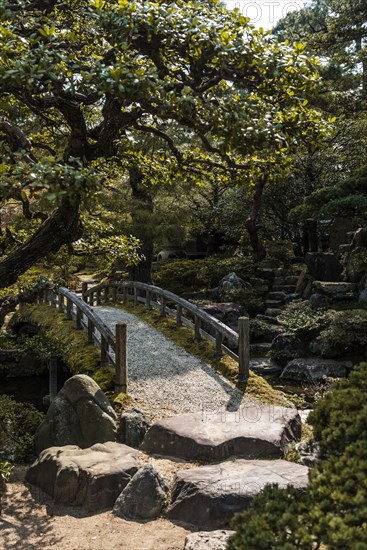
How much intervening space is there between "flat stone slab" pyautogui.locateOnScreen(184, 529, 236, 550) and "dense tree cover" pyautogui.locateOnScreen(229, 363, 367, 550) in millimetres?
1234

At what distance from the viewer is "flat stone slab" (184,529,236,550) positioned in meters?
5.54

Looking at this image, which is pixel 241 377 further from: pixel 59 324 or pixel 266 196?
pixel 266 196

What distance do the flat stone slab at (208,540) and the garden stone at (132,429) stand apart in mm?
3076

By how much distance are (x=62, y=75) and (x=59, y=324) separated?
36.9ft

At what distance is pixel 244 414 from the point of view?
9297 millimetres

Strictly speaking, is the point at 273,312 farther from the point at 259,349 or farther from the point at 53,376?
the point at 53,376

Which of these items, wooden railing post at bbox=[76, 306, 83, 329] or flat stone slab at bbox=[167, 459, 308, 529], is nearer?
flat stone slab at bbox=[167, 459, 308, 529]

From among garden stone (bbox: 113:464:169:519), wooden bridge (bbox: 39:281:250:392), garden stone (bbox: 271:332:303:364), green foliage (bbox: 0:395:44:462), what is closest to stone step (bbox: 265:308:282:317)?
wooden bridge (bbox: 39:281:250:392)

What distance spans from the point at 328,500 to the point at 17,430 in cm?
748

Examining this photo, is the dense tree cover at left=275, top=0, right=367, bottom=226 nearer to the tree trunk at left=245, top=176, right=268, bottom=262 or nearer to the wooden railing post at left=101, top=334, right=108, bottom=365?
the tree trunk at left=245, top=176, right=268, bottom=262

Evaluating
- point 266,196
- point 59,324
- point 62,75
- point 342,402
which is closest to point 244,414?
point 342,402

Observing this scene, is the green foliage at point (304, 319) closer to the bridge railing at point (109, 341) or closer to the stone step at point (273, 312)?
the stone step at point (273, 312)

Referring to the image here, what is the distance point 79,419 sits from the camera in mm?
9133

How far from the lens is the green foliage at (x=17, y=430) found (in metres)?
8.91
